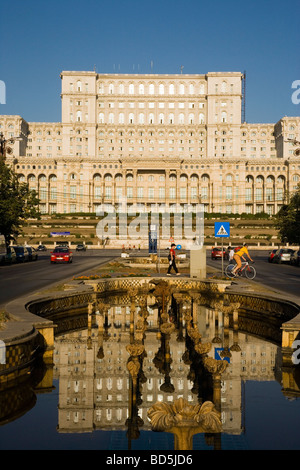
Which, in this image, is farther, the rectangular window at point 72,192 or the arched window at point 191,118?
the arched window at point 191,118

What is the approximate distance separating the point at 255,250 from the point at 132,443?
75.5m

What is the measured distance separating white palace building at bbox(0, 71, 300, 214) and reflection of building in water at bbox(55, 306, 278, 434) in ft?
419

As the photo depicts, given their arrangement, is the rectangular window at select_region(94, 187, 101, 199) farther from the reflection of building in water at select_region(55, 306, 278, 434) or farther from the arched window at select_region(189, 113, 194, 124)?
the reflection of building in water at select_region(55, 306, 278, 434)

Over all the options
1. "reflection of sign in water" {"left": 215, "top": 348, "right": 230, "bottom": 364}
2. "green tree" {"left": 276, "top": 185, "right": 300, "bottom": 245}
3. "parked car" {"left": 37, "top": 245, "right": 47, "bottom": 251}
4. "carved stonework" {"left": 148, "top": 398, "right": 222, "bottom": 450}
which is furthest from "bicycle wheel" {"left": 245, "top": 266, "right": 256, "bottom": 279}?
"parked car" {"left": 37, "top": 245, "right": 47, "bottom": 251}

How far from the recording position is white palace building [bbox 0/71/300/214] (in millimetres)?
141500

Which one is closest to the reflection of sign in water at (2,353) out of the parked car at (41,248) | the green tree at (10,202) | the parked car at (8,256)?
the green tree at (10,202)

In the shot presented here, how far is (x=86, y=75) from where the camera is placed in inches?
5743

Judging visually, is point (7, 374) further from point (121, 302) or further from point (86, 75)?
point (86, 75)

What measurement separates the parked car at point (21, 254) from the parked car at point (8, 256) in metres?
0.51

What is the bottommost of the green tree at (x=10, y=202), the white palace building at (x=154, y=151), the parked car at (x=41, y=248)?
the parked car at (x=41, y=248)

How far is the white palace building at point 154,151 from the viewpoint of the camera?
14150cm

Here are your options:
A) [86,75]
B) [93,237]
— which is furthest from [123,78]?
[93,237]

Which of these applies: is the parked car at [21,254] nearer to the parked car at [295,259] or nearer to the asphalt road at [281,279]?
the asphalt road at [281,279]
